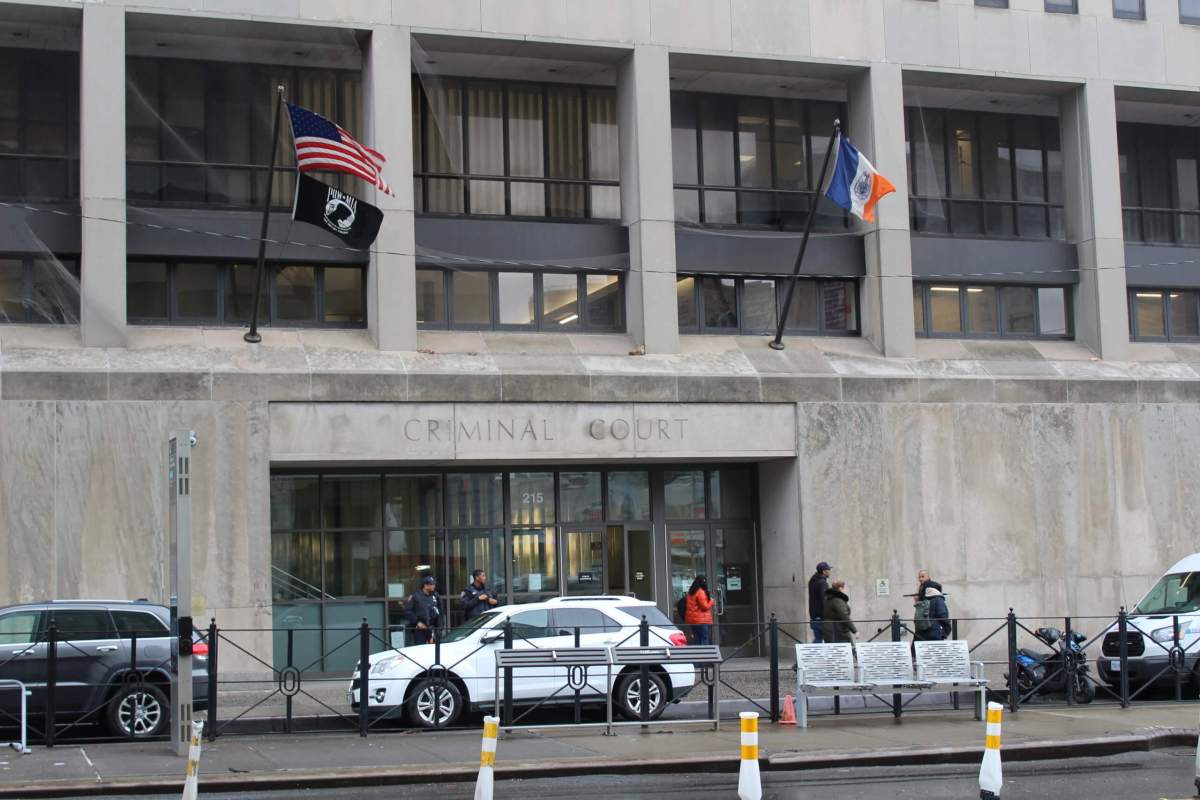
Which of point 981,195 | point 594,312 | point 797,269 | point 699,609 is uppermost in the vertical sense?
point 981,195

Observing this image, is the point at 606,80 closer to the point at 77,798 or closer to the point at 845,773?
the point at 845,773

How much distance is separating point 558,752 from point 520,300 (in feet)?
44.7

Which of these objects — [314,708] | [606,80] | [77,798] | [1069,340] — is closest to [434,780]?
[77,798]

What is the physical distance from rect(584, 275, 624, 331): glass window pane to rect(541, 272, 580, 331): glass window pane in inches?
10.8

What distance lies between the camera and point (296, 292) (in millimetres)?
27672

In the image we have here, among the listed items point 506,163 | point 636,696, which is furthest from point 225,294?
point 636,696

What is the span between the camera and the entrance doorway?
29.8 m

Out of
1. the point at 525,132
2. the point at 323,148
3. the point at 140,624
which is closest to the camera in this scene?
the point at 140,624

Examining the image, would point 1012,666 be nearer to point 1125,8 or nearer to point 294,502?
point 294,502

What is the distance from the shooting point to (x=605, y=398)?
27.5m

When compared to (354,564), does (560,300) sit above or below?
above

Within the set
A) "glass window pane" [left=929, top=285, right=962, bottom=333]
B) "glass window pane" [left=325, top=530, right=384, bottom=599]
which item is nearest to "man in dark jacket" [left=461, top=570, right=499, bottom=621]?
"glass window pane" [left=325, top=530, right=384, bottom=599]

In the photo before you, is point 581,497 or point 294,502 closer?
point 294,502

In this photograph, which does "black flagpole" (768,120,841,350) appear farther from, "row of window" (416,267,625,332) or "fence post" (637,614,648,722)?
"fence post" (637,614,648,722)
